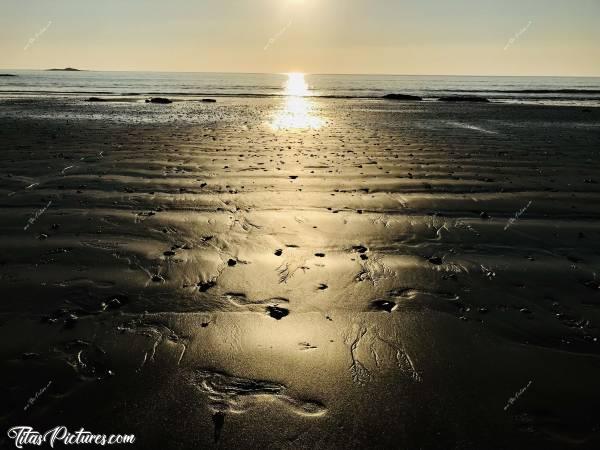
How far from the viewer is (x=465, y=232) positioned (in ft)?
18.8

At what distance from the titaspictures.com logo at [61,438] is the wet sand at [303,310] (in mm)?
54

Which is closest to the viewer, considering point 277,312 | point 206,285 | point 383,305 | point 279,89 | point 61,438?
point 61,438

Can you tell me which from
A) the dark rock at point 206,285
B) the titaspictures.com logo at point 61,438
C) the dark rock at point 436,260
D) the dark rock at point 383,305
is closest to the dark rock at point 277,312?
the dark rock at point 206,285

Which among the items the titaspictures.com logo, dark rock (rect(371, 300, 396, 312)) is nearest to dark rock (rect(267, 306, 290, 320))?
dark rock (rect(371, 300, 396, 312))

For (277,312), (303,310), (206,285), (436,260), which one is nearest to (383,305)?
(303,310)

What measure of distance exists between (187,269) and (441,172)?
269 inches

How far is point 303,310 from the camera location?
3809mm

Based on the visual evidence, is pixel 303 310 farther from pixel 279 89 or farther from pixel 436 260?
pixel 279 89

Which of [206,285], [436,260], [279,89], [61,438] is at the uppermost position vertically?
[279,89]

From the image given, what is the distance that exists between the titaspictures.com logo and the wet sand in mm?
54

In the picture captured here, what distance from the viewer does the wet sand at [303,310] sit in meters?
2.59

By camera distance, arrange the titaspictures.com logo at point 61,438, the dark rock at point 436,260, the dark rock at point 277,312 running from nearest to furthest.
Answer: the titaspictures.com logo at point 61,438 < the dark rock at point 277,312 < the dark rock at point 436,260

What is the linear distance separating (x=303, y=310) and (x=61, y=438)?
2119 mm

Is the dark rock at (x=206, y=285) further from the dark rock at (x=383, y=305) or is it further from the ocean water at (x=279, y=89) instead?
the ocean water at (x=279, y=89)
